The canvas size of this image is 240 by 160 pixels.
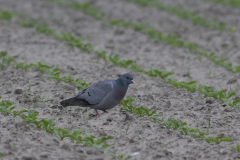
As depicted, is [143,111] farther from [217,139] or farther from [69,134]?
[69,134]

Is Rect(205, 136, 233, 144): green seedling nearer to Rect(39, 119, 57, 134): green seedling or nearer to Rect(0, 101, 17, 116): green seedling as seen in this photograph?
Rect(39, 119, 57, 134): green seedling

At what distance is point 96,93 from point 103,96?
0.11 m

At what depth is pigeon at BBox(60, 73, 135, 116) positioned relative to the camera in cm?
584

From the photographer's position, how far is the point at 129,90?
23.3 feet

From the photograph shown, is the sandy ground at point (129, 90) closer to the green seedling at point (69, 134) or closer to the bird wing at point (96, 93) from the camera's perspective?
the green seedling at point (69, 134)

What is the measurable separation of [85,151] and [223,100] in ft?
8.65

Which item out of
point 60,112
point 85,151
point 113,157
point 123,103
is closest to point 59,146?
point 85,151

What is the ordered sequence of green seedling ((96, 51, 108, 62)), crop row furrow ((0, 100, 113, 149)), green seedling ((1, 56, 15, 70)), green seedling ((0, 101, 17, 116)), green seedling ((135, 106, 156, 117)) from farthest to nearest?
green seedling ((96, 51, 108, 62)) < green seedling ((1, 56, 15, 70)) < green seedling ((135, 106, 156, 117)) < green seedling ((0, 101, 17, 116)) < crop row furrow ((0, 100, 113, 149))

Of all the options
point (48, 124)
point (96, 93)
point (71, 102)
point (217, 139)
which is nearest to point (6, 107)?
point (48, 124)

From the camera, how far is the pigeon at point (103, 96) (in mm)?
5836

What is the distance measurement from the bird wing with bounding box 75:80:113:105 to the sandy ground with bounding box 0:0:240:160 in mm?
267

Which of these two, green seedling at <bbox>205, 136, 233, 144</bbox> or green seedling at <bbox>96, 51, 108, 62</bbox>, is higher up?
green seedling at <bbox>205, 136, 233, 144</bbox>

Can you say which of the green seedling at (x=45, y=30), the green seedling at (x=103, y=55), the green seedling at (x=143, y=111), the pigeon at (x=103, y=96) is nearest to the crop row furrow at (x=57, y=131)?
the pigeon at (x=103, y=96)

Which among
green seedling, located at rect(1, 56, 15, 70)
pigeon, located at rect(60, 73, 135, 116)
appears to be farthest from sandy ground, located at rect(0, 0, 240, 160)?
green seedling, located at rect(1, 56, 15, 70)
